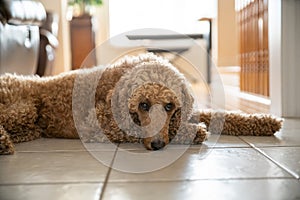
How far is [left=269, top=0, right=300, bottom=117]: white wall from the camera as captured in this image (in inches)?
82.0

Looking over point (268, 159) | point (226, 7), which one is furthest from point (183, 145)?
point (226, 7)

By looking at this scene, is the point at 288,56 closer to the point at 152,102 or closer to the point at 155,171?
the point at 152,102

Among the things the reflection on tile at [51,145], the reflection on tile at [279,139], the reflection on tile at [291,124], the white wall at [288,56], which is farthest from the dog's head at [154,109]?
the white wall at [288,56]

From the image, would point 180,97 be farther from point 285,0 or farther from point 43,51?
point 43,51

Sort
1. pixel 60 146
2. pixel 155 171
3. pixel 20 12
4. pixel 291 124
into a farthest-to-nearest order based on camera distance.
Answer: pixel 20 12, pixel 291 124, pixel 60 146, pixel 155 171

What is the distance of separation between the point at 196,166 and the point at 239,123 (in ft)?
1.87

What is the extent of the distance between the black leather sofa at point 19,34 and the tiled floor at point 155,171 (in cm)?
86

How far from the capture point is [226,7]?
5.36m

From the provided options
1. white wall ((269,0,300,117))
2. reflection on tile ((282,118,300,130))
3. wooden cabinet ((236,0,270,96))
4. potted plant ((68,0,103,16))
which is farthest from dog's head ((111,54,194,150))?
potted plant ((68,0,103,16))

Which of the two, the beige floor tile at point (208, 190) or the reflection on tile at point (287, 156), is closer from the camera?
the beige floor tile at point (208, 190)

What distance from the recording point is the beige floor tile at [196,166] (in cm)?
103

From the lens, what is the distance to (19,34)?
2.43 meters

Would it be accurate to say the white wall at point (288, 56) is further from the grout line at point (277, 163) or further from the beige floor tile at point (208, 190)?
the beige floor tile at point (208, 190)

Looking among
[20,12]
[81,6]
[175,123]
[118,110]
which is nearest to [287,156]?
[175,123]
